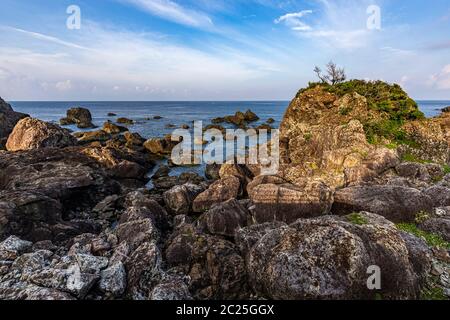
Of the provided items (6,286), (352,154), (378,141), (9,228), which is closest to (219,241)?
(6,286)

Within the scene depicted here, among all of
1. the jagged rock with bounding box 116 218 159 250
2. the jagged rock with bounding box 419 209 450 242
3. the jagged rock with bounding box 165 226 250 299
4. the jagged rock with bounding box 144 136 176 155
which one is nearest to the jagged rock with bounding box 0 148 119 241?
the jagged rock with bounding box 116 218 159 250

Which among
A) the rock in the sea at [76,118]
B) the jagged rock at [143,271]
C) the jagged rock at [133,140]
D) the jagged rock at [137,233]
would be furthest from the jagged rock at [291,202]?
the rock in the sea at [76,118]

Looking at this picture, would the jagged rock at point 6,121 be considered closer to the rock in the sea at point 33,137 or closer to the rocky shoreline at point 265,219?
the rock in the sea at point 33,137

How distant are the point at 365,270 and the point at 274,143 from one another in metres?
25.5

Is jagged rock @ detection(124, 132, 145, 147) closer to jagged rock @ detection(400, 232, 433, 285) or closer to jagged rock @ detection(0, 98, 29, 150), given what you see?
jagged rock @ detection(0, 98, 29, 150)

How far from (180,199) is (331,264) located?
1731cm

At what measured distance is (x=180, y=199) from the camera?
2584 centimetres

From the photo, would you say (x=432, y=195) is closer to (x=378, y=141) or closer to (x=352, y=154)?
(x=352, y=154)

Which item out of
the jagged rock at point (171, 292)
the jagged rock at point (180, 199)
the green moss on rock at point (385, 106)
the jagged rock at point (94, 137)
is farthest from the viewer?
the jagged rock at point (94, 137)

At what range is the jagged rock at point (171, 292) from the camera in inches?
453

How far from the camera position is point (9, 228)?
60.7 ft

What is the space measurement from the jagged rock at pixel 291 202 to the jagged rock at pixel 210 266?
5.60 metres

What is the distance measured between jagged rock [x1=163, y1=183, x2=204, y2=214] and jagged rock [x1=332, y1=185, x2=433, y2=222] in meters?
12.2

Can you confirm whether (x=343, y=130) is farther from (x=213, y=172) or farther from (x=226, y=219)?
(x=226, y=219)
